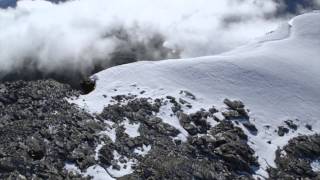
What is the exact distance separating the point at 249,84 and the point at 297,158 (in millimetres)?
10510

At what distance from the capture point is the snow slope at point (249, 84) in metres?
47.3

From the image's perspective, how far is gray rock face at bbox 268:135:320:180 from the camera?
4188 cm

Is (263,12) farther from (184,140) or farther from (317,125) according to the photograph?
(184,140)

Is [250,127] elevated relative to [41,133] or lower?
lower

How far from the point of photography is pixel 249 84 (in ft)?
171

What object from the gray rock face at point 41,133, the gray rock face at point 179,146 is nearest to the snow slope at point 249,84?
the gray rock face at point 179,146

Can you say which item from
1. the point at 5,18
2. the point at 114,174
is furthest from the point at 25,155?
the point at 5,18

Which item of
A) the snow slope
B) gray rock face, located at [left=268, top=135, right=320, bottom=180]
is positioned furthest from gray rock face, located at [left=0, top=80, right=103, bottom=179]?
gray rock face, located at [left=268, top=135, right=320, bottom=180]

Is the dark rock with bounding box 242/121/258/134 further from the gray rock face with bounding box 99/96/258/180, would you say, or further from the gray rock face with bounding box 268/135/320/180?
the gray rock face with bounding box 268/135/320/180

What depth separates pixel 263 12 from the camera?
308 ft

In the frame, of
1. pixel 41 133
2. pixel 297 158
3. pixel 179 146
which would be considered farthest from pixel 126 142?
pixel 297 158

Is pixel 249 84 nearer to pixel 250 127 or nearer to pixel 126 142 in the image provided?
pixel 250 127

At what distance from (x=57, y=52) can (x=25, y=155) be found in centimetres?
4026

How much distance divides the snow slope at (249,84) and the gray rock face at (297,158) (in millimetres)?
736
